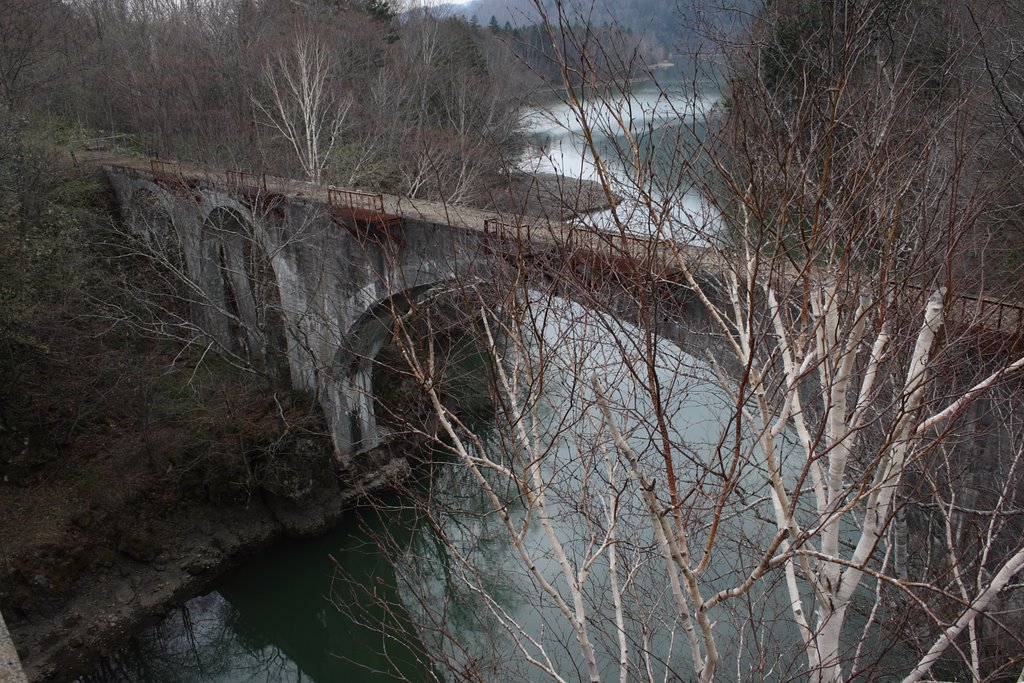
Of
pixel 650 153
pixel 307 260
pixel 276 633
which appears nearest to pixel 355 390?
pixel 307 260

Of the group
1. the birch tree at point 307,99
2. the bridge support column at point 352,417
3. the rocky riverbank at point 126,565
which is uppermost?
the birch tree at point 307,99

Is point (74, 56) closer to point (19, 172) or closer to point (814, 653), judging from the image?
point (19, 172)

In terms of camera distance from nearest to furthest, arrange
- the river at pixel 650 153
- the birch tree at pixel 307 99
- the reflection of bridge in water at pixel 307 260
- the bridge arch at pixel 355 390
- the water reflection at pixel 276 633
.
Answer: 1. the river at pixel 650 153
2. the water reflection at pixel 276 633
3. the reflection of bridge in water at pixel 307 260
4. the bridge arch at pixel 355 390
5. the birch tree at pixel 307 99

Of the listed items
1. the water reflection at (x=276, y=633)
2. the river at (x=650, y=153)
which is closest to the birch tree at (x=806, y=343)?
the river at (x=650, y=153)

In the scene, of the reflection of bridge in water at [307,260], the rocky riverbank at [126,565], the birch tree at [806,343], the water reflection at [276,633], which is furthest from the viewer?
the reflection of bridge in water at [307,260]

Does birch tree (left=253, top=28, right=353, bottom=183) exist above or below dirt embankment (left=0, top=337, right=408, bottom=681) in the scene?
above

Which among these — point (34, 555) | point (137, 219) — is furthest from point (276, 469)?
point (137, 219)

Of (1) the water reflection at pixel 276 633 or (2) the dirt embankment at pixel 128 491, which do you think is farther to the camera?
(1) the water reflection at pixel 276 633

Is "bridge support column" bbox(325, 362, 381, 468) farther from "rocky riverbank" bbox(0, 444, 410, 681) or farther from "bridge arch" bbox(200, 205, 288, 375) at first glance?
"bridge arch" bbox(200, 205, 288, 375)

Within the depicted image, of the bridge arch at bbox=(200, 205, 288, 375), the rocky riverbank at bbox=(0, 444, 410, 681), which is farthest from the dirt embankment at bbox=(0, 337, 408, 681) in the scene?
the bridge arch at bbox=(200, 205, 288, 375)

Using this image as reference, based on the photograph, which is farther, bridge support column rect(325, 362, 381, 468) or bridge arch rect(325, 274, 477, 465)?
bridge support column rect(325, 362, 381, 468)

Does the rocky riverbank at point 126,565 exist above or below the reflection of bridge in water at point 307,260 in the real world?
below

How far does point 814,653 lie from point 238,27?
26.0 m

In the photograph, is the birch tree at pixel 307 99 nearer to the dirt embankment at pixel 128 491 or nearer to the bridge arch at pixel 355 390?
the bridge arch at pixel 355 390
